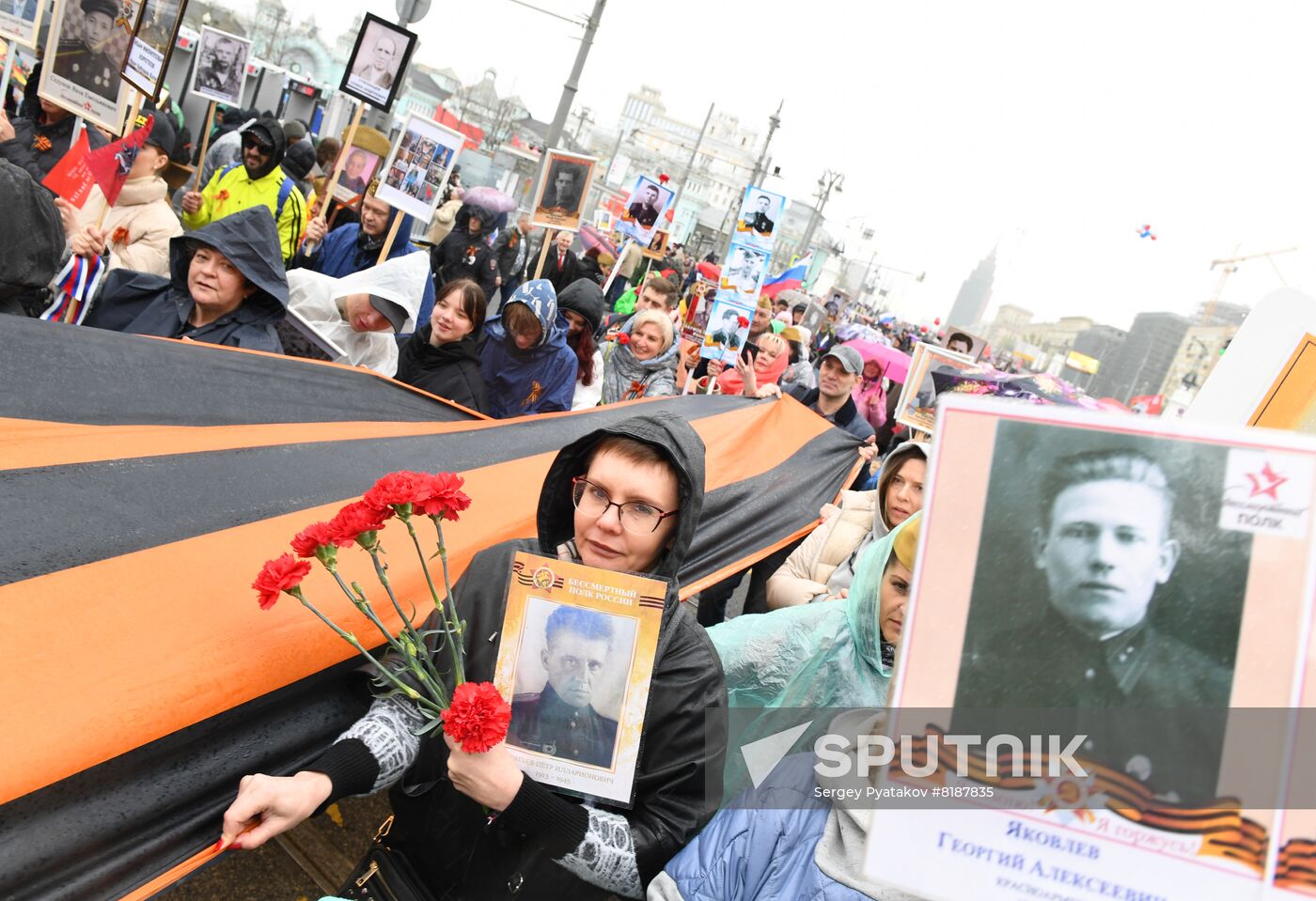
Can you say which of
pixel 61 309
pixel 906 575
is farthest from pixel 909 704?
pixel 61 309

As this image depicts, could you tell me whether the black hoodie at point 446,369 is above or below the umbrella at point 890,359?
below

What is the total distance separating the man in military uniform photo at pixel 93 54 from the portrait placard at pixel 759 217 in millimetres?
5868

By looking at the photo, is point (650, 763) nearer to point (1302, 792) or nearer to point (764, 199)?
point (1302, 792)

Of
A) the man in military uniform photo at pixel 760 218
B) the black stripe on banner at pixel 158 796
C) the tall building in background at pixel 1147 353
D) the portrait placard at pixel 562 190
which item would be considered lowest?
the black stripe on banner at pixel 158 796

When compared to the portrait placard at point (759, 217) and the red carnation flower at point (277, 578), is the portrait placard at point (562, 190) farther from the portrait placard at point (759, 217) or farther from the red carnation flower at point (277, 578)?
the red carnation flower at point (277, 578)

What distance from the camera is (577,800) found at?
160 centimetres

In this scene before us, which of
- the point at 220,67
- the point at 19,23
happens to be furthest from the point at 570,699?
the point at 220,67

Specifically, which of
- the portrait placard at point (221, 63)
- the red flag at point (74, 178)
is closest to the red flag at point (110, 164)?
the red flag at point (74, 178)

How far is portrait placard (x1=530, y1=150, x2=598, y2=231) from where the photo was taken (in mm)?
8375

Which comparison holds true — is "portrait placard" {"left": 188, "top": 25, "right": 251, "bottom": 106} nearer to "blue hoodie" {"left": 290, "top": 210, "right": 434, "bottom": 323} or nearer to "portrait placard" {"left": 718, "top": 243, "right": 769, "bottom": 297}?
"blue hoodie" {"left": 290, "top": 210, "right": 434, "bottom": 323}

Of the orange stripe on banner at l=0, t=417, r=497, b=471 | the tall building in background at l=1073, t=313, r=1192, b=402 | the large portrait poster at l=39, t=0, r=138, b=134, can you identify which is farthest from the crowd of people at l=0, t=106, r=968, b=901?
the tall building in background at l=1073, t=313, r=1192, b=402

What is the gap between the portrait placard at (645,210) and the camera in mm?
11648

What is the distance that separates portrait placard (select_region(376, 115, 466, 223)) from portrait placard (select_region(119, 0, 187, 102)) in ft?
7.76

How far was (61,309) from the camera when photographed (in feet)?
11.7
